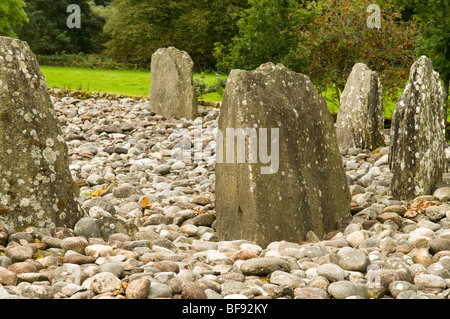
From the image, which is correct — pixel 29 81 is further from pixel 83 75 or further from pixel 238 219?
pixel 83 75

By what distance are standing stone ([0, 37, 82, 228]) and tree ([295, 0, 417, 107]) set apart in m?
10.0

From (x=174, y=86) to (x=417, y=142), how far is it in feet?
26.3

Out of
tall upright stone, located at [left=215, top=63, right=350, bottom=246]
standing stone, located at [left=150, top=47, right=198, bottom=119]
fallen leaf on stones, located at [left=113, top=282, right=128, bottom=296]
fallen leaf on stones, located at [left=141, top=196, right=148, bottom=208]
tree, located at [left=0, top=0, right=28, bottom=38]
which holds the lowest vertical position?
fallen leaf on stones, located at [left=141, top=196, right=148, bottom=208]

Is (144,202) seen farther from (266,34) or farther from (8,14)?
(8,14)

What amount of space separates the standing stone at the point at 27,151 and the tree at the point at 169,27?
29.8m

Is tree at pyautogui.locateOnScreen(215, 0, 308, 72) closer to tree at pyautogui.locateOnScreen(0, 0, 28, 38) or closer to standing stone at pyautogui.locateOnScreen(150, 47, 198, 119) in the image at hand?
standing stone at pyautogui.locateOnScreen(150, 47, 198, 119)

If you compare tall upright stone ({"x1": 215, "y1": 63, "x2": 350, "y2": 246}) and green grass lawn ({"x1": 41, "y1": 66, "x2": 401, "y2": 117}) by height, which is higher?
green grass lawn ({"x1": 41, "y1": 66, "x2": 401, "y2": 117})

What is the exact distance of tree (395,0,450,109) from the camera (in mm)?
10742

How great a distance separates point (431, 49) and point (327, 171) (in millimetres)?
6245

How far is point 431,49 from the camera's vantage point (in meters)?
10.9

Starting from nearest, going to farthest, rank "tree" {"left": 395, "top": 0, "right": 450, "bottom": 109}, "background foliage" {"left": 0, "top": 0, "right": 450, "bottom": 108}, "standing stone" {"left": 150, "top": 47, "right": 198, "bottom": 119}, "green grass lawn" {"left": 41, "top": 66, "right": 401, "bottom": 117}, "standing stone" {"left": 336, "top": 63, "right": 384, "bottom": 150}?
1. "standing stone" {"left": 336, "top": 63, "right": 384, "bottom": 150}
2. "tree" {"left": 395, "top": 0, "right": 450, "bottom": 109}
3. "background foliage" {"left": 0, "top": 0, "right": 450, "bottom": 108}
4. "standing stone" {"left": 150, "top": 47, "right": 198, "bottom": 119}
5. "green grass lawn" {"left": 41, "top": 66, "right": 401, "bottom": 117}

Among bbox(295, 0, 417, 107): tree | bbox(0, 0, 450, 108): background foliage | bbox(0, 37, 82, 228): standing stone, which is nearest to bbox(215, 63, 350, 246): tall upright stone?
bbox(0, 37, 82, 228): standing stone

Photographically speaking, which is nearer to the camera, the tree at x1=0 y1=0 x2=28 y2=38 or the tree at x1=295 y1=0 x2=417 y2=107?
the tree at x1=295 y1=0 x2=417 y2=107

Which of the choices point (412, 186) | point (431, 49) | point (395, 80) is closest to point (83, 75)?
point (395, 80)
